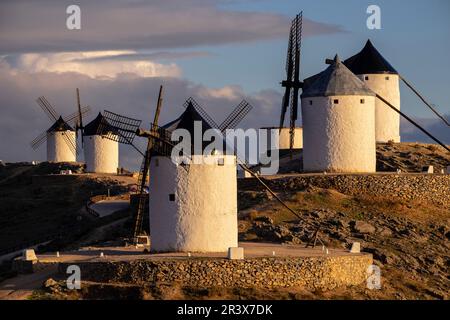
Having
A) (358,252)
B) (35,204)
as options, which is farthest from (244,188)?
(35,204)

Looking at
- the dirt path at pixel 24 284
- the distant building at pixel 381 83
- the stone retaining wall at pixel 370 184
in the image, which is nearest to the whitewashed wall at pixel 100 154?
the distant building at pixel 381 83

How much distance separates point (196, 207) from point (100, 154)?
4888 cm

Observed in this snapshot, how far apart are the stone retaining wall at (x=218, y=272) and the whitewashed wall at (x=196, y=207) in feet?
9.59

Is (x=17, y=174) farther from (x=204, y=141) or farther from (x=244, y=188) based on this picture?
(x=204, y=141)

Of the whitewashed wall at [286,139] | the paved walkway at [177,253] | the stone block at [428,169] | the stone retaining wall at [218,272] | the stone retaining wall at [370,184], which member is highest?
the whitewashed wall at [286,139]

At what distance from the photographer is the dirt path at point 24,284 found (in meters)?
49.5

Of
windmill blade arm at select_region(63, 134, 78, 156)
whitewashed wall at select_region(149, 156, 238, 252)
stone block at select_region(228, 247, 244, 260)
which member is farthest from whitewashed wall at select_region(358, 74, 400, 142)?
windmill blade arm at select_region(63, 134, 78, 156)

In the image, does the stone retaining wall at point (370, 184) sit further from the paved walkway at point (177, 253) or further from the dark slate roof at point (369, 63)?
the dark slate roof at point (369, 63)

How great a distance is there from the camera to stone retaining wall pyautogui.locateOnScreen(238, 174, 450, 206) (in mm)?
65062

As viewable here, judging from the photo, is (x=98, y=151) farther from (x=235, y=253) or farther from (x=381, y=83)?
(x=235, y=253)

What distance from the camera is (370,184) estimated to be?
2566 inches

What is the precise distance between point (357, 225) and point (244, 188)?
801cm

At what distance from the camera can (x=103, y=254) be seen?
54.2 m

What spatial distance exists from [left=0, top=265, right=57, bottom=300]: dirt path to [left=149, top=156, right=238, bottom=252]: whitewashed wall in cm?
444
